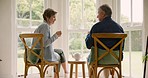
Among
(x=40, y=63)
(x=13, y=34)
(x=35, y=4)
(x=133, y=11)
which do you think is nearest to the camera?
(x=40, y=63)

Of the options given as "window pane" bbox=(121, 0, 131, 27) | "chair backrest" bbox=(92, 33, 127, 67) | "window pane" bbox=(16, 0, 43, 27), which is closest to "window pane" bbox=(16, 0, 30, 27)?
"window pane" bbox=(16, 0, 43, 27)

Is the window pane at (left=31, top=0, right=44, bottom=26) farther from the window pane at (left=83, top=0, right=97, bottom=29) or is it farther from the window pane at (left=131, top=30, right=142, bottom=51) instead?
the window pane at (left=131, top=30, right=142, bottom=51)

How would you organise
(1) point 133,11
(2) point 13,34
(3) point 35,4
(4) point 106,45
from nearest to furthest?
1. (4) point 106,45
2. (1) point 133,11
3. (2) point 13,34
4. (3) point 35,4

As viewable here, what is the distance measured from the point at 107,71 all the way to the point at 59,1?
211 cm

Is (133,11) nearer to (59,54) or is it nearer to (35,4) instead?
(59,54)

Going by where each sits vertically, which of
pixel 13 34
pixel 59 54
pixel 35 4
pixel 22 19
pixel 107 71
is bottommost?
pixel 107 71

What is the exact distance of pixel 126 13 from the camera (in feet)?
15.3

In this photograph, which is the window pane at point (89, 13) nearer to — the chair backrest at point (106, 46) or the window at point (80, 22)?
the window at point (80, 22)

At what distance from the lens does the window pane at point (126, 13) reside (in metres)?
4.62

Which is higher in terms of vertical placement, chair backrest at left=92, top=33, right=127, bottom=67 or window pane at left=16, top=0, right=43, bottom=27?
window pane at left=16, top=0, right=43, bottom=27

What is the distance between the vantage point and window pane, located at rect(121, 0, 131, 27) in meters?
4.62

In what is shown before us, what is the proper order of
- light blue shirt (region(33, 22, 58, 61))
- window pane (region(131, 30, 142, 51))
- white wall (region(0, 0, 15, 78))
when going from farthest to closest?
white wall (region(0, 0, 15, 78))
window pane (region(131, 30, 142, 51))
light blue shirt (region(33, 22, 58, 61))

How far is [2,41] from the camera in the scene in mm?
4742

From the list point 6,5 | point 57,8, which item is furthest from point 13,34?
point 57,8
